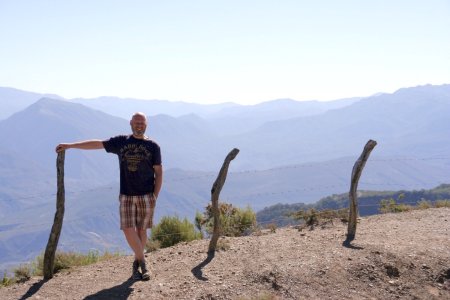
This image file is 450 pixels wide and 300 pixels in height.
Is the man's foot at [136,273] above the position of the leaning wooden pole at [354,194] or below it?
below

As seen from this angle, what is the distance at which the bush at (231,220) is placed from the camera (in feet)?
36.3

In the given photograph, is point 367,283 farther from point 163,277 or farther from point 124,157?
point 124,157

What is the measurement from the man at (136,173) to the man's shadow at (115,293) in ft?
1.77

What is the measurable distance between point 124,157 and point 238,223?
5.28 m

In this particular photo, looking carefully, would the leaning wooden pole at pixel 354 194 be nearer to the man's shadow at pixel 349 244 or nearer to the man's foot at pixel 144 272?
the man's shadow at pixel 349 244

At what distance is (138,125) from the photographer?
262 inches

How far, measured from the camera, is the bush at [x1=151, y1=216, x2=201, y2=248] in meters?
10.5

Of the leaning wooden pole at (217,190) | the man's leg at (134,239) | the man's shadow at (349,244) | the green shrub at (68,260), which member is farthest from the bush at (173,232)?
the man's shadow at (349,244)

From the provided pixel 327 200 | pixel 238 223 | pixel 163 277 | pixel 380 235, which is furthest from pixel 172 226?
pixel 327 200

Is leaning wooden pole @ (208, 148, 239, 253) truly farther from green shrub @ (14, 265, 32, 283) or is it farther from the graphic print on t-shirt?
green shrub @ (14, 265, 32, 283)

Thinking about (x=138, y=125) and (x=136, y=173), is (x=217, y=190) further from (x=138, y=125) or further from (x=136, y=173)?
(x=138, y=125)

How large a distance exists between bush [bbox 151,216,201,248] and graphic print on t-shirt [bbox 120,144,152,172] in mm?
4041

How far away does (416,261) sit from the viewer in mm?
8055

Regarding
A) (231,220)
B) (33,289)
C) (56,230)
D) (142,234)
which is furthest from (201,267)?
(231,220)
